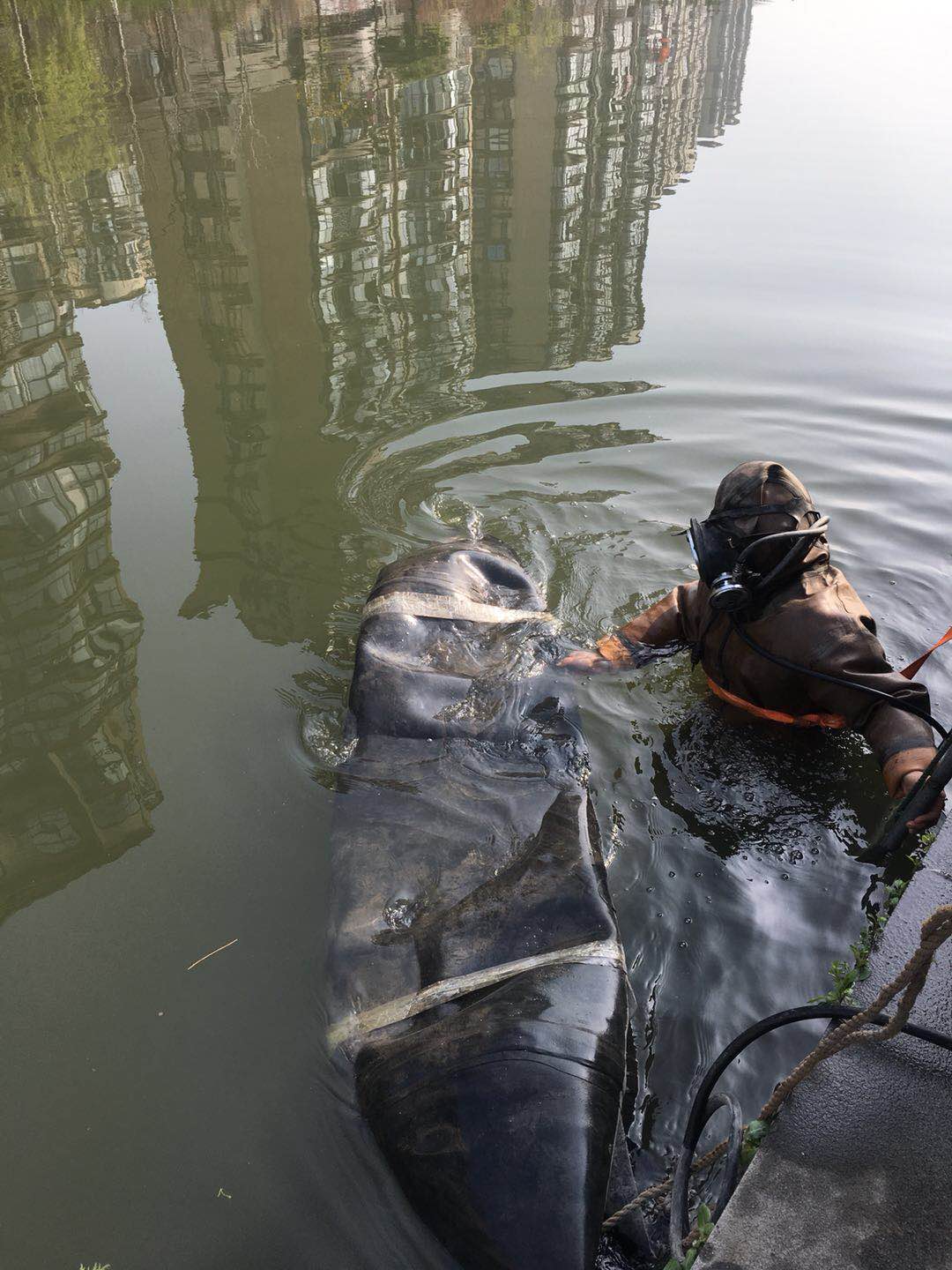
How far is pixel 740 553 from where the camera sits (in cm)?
334

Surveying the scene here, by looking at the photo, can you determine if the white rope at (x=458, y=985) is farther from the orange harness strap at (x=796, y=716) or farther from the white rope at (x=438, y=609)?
the white rope at (x=438, y=609)

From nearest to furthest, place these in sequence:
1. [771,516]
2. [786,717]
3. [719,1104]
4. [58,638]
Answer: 1. [719,1104]
2. [771,516]
3. [786,717]
4. [58,638]

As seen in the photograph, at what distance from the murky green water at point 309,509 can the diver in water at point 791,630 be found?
0.38 m

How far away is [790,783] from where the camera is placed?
371 cm

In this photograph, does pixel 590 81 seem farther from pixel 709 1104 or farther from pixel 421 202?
pixel 709 1104

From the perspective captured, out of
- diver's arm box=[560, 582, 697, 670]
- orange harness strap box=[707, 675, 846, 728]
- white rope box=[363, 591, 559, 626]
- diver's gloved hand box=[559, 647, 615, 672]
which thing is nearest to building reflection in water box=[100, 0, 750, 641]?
white rope box=[363, 591, 559, 626]

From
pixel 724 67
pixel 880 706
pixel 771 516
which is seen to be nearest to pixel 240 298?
pixel 771 516

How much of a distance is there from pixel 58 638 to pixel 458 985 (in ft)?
10.3

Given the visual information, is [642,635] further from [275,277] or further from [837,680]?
[275,277]

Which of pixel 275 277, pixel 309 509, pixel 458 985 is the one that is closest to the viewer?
pixel 458 985

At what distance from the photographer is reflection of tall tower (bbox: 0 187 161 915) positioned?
3607 millimetres

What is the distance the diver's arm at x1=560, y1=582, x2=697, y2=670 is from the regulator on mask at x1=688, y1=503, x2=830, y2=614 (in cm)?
50

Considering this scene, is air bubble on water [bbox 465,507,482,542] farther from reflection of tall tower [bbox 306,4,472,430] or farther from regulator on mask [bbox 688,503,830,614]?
regulator on mask [bbox 688,503,830,614]

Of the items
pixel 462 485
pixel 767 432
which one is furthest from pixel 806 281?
pixel 462 485
